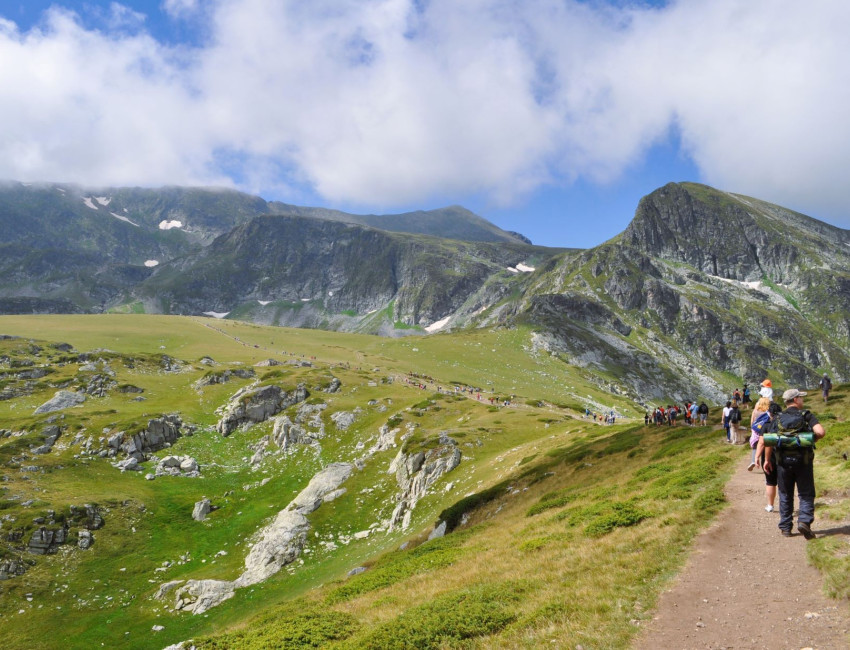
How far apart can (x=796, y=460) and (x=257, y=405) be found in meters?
80.9

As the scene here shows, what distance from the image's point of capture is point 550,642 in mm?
9766

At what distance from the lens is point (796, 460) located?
1241cm

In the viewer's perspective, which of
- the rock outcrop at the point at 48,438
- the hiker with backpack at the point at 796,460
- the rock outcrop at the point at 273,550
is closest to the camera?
the hiker with backpack at the point at 796,460

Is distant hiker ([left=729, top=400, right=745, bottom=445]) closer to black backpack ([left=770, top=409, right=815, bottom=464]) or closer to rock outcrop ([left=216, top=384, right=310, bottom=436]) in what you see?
black backpack ([left=770, top=409, right=815, bottom=464])

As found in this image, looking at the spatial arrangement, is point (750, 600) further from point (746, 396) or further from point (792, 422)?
point (746, 396)

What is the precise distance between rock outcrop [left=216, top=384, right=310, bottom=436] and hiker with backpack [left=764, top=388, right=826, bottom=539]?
78.7 m

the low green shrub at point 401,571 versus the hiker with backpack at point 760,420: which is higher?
the hiker with backpack at point 760,420

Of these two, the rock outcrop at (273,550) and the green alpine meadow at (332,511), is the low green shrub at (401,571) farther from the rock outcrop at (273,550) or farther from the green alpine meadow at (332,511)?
the rock outcrop at (273,550)

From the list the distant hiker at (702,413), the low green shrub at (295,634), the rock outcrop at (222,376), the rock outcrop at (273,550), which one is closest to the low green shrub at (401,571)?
the low green shrub at (295,634)

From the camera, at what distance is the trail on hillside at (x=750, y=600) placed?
340 inches

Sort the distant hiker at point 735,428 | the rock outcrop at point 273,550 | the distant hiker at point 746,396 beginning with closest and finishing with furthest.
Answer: the distant hiker at point 735,428, the rock outcrop at point 273,550, the distant hiker at point 746,396

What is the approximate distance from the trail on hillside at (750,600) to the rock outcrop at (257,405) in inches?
3048

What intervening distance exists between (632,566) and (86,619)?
4464cm

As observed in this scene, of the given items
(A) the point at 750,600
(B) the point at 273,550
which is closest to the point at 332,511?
(B) the point at 273,550
